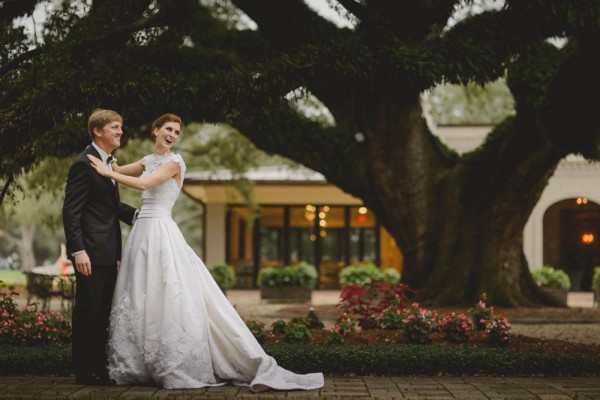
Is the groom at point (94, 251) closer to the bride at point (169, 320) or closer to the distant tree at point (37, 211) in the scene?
the bride at point (169, 320)

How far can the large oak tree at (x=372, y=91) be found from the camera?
890 centimetres

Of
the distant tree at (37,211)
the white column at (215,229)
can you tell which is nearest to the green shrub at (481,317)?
the distant tree at (37,211)

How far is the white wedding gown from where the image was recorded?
5.95 meters

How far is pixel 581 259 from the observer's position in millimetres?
27953

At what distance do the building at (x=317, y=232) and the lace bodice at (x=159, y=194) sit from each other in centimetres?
2150

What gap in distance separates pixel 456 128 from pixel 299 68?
1950 cm

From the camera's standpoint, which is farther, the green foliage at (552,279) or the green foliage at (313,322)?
the green foliage at (552,279)

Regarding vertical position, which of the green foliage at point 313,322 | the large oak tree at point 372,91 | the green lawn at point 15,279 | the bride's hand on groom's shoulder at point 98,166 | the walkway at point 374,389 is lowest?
the green lawn at point 15,279

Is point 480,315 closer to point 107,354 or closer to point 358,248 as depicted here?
point 107,354

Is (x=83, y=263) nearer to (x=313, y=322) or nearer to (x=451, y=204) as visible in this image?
(x=313, y=322)

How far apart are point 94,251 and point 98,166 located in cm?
68

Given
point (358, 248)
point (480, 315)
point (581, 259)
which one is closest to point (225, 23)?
point (480, 315)

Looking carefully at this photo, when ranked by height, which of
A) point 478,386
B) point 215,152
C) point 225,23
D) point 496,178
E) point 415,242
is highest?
point 225,23

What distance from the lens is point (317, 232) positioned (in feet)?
96.4
